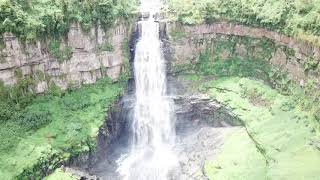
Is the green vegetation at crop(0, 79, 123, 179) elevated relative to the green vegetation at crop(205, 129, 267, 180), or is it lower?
elevated

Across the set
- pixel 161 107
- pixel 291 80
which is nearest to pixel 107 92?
pixel 161 107

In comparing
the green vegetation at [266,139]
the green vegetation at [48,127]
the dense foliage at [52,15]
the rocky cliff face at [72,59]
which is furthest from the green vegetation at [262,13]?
the green vegetation at [48,127]

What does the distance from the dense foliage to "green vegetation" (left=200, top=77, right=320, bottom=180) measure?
9.39 metres

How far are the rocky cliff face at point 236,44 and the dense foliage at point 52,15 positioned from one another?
447 centimetres

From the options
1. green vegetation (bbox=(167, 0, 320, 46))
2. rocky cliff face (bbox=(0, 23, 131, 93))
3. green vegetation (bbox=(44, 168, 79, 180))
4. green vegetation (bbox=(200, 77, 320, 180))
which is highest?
green vegetation (bbox=(167, 0, 320, 46))

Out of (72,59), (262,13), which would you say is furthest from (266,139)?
(72,59)

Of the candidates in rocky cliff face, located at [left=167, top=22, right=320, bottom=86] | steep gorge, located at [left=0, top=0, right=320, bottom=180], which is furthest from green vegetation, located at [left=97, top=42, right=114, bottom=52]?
rocky cliff face, located at [left=167, top=22, right=320, bottom=86]

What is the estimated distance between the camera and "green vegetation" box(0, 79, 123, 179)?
2545 cm

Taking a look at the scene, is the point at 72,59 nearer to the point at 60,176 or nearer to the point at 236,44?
the point at 60,176

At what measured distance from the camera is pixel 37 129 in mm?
27578

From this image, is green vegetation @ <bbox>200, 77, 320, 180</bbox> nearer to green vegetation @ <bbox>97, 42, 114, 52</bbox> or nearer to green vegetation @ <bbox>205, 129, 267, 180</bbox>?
green vegetation @ <bbox>205, 129, 267, 180</bbox>

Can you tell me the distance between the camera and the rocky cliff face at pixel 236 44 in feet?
99.6

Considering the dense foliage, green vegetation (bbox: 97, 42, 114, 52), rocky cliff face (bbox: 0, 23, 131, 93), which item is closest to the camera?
the dense foliage

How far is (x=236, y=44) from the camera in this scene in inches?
1335
